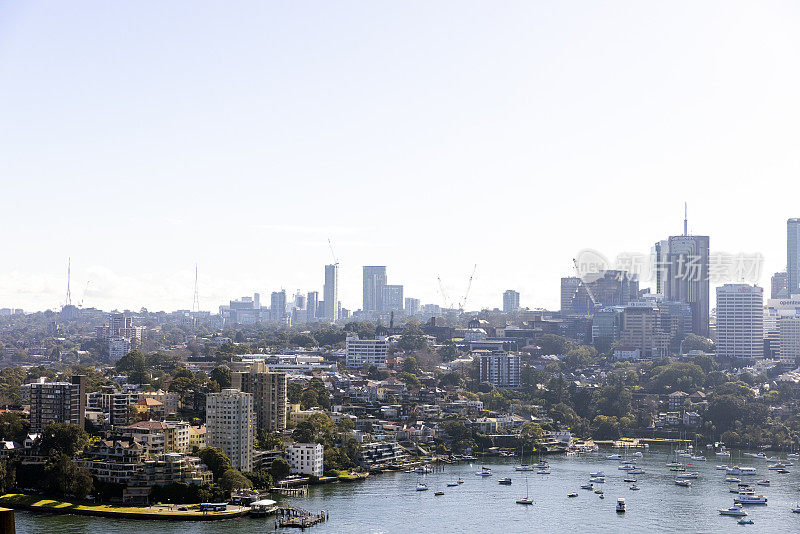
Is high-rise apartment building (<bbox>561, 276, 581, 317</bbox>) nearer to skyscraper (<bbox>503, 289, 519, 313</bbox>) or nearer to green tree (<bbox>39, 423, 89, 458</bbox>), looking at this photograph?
skyscraper (<bbox>503, 289, 519, 313</bbox>)

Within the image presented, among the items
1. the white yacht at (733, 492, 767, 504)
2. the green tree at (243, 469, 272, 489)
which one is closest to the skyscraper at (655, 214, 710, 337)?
the white yacht at (733, 492, 767, 504)

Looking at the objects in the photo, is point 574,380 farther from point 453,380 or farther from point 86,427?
point 86,427

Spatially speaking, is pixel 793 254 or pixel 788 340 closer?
pixel 788 340

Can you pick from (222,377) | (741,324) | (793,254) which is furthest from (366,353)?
(793,254)

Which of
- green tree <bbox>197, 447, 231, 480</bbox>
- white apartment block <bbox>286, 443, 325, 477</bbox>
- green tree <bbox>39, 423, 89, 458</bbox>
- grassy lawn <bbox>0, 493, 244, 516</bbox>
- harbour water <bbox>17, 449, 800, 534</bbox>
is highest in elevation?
green tree <bbox>39, 423, 89, 458</bbox>

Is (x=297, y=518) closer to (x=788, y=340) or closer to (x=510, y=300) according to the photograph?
(x=788, y=340)

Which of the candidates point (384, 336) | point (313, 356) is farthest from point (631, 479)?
point (384, 336)

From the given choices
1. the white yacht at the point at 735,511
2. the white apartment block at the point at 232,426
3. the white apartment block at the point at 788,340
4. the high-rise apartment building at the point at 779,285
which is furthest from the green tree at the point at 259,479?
the high-rise apartment building at the point at 779,285

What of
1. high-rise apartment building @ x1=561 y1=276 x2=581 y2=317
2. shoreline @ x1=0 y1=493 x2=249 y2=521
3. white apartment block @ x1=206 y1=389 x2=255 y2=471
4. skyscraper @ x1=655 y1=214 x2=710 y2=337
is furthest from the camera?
high-rise apartment building @ x1=561 y1=276 x2=581 y2=317
